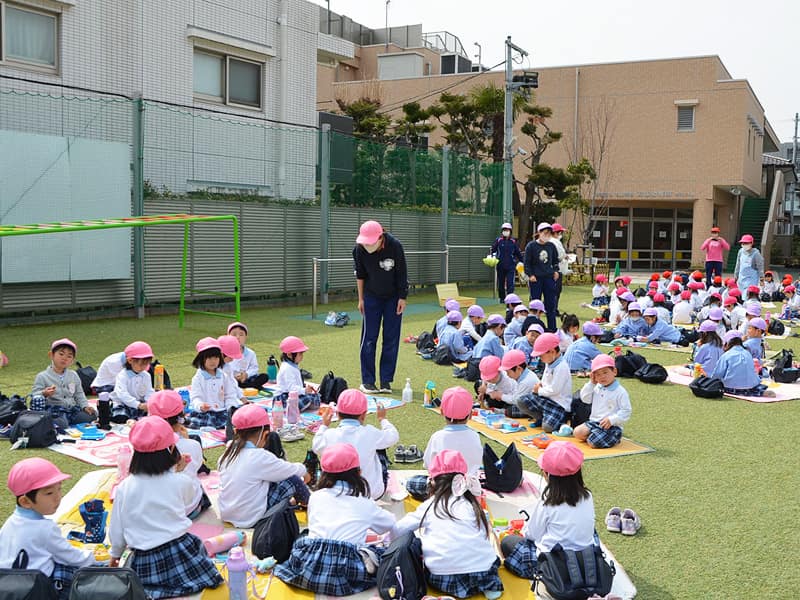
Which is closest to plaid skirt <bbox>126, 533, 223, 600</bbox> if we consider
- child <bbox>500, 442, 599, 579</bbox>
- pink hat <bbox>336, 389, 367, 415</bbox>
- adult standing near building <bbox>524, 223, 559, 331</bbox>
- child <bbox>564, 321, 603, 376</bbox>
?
pink hat <bbox>336, 389, 367, 415</bbox>

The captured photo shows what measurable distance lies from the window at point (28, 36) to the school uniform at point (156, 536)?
1275 centimetres

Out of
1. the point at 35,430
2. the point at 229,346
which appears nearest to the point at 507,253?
the point at 229,346

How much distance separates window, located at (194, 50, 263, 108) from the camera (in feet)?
60.1

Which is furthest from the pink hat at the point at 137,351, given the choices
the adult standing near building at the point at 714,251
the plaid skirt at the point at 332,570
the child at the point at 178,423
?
the adult standing near building at the point at 714,251

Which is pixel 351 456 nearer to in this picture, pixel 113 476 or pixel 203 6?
pixel 113 476

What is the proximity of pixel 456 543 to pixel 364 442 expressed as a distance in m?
1.46

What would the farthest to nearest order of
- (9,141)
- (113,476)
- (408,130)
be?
(408,130), (9,141), (113,476)

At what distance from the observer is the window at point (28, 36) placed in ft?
47.5

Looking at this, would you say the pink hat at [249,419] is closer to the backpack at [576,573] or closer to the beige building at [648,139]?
the backpack at [576,573]

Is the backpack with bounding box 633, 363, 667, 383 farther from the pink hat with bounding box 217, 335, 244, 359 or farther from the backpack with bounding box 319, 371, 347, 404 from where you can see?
the pink hat with bounding box 217, 335, 244, 359

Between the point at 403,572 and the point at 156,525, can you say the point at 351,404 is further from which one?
the point at 156,525

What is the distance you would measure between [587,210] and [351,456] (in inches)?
1258

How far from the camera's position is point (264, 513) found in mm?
5379

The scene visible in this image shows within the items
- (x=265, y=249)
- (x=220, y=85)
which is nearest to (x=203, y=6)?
(x=220, y=85)
